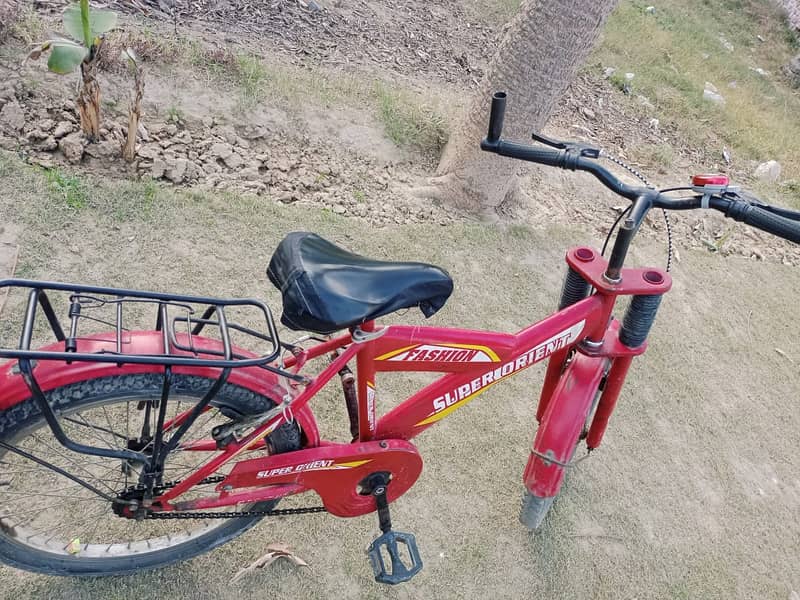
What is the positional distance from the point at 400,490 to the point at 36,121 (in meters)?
2.93

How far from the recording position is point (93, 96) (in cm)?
332

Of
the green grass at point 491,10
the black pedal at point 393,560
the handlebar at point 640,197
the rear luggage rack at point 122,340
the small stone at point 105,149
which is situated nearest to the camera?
the rear luggage rack at point 122,340

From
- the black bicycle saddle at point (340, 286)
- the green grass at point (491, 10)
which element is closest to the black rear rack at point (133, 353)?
the black bicycle saddle at point (340, 286)

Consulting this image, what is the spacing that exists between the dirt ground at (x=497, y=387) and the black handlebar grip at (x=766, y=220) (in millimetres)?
1550

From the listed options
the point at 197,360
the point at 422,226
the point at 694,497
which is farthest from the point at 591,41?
the point at 197,360

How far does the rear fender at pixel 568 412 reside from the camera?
221 cm

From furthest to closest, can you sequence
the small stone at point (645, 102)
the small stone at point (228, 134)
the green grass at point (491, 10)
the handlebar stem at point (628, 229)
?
the green grass at point (491, 10) → the small stone at point (645, 102) → the small stone at point (228, 134) → the handlebar stem at point (628, 229)

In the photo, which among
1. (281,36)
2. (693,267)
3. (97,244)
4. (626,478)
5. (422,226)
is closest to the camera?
(626,478)

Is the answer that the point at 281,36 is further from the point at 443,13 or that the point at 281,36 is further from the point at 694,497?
the point at 694,497

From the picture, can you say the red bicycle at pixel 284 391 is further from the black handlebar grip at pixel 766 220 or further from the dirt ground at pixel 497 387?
the dirt ground at pixel 497 387

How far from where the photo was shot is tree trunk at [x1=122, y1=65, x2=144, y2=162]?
3309mm

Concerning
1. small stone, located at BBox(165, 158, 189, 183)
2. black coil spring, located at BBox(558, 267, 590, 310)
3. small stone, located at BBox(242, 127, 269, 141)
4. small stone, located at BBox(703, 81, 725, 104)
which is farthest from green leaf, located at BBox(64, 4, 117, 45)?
small stone, located at BBox(703, 81, 725, 104)

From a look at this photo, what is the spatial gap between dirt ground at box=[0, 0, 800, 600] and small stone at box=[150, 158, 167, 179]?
116 millimetres

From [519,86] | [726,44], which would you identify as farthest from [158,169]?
[726,44]
